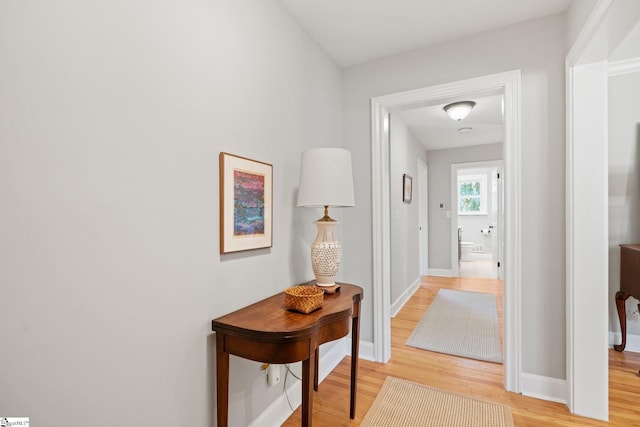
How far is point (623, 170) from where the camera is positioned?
2.67 m

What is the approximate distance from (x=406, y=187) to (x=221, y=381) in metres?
3.75

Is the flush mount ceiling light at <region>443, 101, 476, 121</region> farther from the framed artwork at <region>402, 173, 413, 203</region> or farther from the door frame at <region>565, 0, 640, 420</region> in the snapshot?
the door frame at <region>565, 0, 640, 420</region>

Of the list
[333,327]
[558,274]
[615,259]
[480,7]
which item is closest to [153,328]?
[333,327]

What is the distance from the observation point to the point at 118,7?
102 cm

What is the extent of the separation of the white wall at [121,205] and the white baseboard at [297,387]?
0.34ft

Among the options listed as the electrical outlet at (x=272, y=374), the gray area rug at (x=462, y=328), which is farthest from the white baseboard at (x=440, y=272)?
the electrical outlet at (x=272, y=374)

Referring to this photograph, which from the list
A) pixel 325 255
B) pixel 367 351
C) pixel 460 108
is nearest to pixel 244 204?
pixel 325 255

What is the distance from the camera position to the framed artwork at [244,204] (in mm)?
1432

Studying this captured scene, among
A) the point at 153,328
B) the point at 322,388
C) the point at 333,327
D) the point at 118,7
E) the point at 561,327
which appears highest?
the point at 118,7

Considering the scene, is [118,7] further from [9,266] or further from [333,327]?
[333,327]

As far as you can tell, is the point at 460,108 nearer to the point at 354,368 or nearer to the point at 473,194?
the point at 354,368

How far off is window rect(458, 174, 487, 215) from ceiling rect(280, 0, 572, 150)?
22.6 ft

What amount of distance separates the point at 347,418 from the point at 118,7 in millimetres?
2210

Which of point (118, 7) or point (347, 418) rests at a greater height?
point (118, 7)
